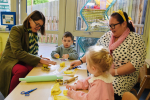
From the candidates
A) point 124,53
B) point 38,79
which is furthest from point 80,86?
point 124,53

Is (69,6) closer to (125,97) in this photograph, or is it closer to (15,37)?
(15,37)

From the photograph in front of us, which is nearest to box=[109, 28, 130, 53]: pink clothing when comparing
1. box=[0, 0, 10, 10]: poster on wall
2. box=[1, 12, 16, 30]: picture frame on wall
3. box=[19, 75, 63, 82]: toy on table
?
box=[19, 75, 63, 82]: toy on table

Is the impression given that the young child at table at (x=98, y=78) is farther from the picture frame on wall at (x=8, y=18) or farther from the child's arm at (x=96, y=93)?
the picture frame on wall at (x=8, y=18)

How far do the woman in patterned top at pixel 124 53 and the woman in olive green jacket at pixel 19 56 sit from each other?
53 cm

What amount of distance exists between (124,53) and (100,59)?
A: 2.48ft

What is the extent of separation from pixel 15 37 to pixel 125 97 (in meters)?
1.34

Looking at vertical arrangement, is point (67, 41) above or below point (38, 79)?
above

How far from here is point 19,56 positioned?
5.24 feet

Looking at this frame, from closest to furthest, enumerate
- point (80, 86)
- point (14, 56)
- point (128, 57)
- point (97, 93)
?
point (97, 93), point (80, 86), point (128, 57), point (14, 56)

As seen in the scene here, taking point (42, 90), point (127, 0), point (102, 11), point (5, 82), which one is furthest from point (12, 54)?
point (127, 0)

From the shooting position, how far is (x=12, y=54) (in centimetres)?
169

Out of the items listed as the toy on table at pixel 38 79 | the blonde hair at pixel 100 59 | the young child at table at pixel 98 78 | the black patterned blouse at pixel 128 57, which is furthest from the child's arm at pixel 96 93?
the black patterned blouse at pixel 128 57

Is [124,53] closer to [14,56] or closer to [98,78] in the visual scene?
[98,78]

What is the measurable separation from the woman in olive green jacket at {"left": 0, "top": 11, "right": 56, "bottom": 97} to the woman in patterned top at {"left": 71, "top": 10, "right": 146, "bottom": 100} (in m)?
0.53
